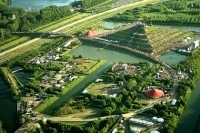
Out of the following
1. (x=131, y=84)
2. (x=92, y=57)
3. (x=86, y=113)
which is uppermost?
(x=92, y=57)

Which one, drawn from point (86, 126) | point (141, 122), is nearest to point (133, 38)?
point (141, 122)

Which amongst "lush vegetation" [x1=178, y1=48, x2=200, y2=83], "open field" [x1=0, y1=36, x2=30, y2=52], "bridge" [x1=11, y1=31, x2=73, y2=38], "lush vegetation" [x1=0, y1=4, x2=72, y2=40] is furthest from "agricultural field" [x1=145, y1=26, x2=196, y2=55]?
"lush vegetation" [x1=0, y1=4, x2=72, y2=40]

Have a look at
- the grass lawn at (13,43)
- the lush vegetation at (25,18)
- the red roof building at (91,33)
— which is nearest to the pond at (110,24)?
the red roof building at (91,33)

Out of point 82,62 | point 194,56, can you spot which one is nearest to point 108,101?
point 82,62

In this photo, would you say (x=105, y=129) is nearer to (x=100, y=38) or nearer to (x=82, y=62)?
(x=82, y=62)

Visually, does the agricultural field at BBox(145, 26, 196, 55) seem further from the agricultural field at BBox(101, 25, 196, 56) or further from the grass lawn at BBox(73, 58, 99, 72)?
the grass lawn at BBox(73, 58, 99, 72)

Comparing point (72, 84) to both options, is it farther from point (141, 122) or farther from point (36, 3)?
point (36, 3)
